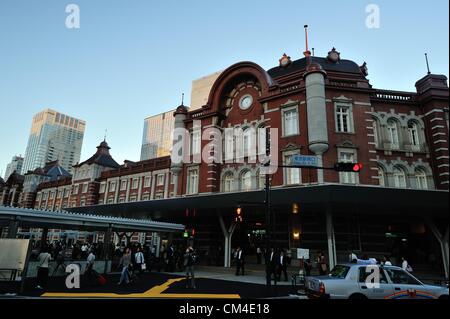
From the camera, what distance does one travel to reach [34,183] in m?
62.7

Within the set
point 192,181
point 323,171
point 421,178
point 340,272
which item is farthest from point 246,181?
point 340,272

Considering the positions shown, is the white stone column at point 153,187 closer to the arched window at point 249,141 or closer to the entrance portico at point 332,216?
the entrance portico at point 332,216

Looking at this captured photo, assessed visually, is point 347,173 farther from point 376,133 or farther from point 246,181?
point 246,181

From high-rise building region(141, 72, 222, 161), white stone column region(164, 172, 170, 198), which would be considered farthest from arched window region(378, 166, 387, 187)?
high-rise building region(141, 72, 222, 161)

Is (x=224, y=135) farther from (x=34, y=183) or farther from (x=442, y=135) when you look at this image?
(x=34, y=183)

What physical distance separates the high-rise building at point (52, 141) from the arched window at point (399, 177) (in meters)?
158

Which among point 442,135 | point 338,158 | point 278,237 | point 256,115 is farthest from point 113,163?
point 442,135

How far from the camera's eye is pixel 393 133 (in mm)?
24453

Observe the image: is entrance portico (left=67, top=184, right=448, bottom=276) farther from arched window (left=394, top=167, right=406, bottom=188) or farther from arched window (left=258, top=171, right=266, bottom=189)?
arched window (left=394, top=167, right=406, bottom=188)

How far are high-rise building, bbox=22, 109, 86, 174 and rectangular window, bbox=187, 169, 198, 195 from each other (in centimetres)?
14320

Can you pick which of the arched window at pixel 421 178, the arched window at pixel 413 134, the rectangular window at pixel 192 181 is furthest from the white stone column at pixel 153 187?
the arched window at pixel 413 134

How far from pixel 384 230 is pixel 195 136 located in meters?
19.1

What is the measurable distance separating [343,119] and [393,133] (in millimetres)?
4878

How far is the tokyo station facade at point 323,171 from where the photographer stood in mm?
19969
